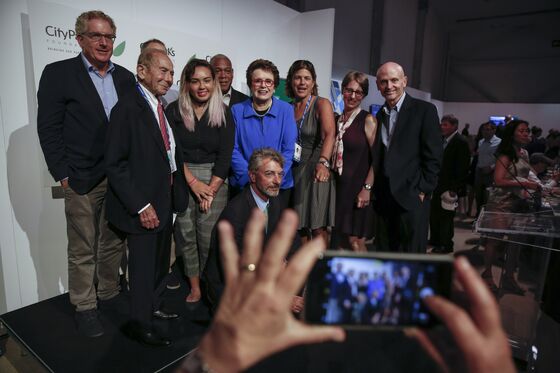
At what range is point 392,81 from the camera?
239 cm

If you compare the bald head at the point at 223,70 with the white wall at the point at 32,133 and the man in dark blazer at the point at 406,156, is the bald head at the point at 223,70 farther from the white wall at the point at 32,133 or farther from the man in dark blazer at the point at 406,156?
the man in dark blazer at the point at 406,156

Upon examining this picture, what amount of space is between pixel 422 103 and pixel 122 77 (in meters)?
1.98

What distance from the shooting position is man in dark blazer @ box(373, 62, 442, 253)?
2.36 m

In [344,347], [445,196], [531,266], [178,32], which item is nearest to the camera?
[344,347]

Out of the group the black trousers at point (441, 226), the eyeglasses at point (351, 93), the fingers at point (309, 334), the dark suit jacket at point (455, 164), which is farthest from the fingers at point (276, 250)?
the black trousers at point (441, 226)

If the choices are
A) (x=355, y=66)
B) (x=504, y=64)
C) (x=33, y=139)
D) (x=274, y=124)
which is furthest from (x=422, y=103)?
(x=504, y=64)

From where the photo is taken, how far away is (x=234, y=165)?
2.65 meters

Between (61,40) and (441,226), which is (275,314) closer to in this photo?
(61,40)

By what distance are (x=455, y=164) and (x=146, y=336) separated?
351 cm

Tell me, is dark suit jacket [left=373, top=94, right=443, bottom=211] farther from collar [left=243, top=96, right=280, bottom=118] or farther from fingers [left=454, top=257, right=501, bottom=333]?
fingers [left=454, top=257, right=501, bottom=333]

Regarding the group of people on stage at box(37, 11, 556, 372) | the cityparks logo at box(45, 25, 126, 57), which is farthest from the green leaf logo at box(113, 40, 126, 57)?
the group of people on stage at box(37, 11, 556, 372)

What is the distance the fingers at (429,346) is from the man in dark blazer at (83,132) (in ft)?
6.71

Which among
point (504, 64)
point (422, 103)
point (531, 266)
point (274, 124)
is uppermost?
point (504, 64)

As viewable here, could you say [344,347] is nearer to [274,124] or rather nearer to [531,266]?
[274,124]
